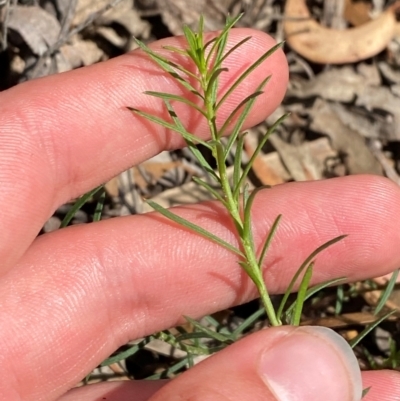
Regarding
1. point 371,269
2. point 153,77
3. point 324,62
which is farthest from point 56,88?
point 324,62

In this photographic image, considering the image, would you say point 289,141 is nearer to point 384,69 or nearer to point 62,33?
point 384,69

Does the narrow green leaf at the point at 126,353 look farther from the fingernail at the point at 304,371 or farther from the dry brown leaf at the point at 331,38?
the dry brown leaf at the point at 331,38

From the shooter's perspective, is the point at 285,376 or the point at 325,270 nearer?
the point at 285,376

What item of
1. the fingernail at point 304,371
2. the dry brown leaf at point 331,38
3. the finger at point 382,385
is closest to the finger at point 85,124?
the fingernail at point 304,371

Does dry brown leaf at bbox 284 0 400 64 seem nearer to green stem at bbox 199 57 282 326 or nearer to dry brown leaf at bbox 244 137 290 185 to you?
dry brown leaf at bbox 244 137 290 185

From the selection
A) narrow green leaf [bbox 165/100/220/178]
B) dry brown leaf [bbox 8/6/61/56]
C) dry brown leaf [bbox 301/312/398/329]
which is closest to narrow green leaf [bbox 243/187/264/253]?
narrow green leaf [bbox 165/100/220/178]
